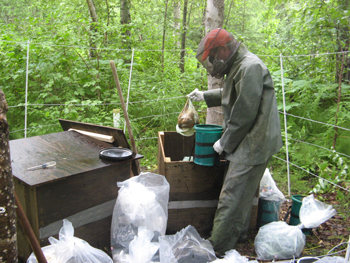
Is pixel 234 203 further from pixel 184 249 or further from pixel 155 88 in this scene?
pixel 155 88

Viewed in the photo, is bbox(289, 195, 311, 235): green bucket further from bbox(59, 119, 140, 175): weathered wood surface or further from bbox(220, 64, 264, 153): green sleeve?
bbox(59, 119, 140, 175): weathered wood surface

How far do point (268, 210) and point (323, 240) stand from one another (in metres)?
0.65

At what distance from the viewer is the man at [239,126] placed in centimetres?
260

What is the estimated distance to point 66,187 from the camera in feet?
7.80

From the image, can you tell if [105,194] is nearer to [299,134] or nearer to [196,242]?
[196,242]

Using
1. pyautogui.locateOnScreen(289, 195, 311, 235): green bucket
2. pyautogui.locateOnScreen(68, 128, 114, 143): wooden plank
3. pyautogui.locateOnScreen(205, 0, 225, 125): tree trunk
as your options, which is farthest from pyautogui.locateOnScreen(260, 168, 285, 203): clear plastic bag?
pyautogui.locateOnScreen(68, 128, 114, 143): wooden plank

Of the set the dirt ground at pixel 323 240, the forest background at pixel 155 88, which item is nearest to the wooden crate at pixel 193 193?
the dirt ground at pixel 323 240

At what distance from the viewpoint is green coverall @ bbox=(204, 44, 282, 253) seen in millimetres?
2594

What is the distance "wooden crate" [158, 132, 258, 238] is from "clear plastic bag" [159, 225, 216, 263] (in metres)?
0.49

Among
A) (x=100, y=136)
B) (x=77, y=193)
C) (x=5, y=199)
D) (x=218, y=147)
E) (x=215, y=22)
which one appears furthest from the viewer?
(x=215, y=22)

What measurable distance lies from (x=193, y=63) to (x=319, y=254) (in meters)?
7.00

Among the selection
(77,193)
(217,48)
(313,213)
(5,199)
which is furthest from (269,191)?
(5,199)

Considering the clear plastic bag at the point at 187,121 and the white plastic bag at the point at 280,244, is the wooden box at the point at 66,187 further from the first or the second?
the white plastic bag at the point at 280,244

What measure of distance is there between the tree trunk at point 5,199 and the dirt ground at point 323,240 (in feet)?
7.57
